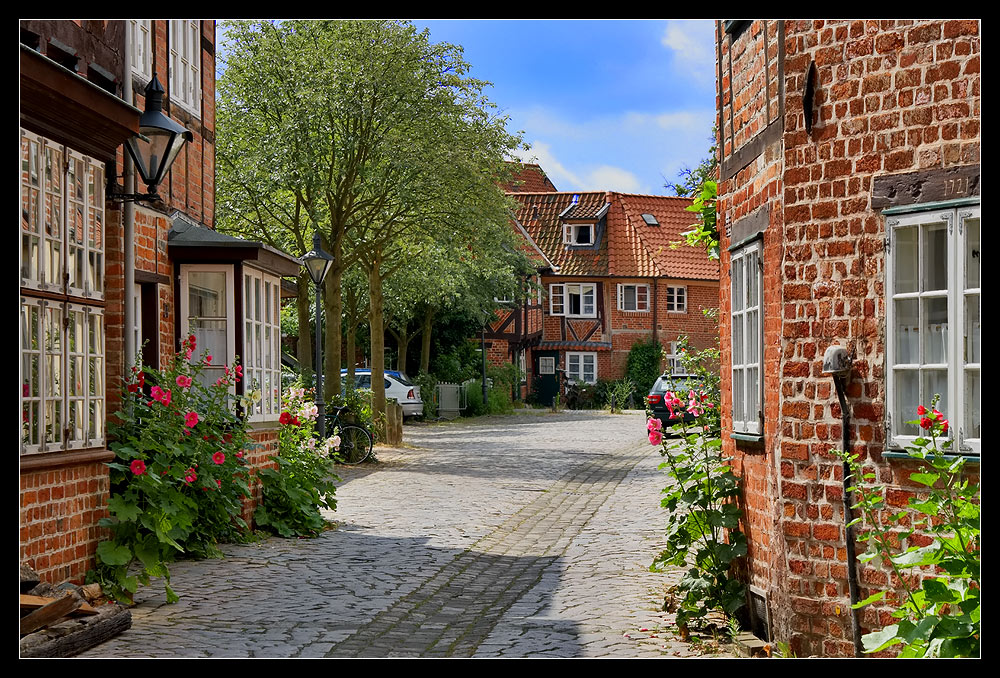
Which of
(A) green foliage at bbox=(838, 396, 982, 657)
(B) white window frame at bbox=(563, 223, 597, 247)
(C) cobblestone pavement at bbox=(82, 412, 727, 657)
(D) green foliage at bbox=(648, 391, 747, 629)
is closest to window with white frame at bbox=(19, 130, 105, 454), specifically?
(C) cobblestone pavement at bbox=(82, 412, 727, 657)

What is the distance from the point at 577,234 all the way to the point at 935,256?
45.3 metres

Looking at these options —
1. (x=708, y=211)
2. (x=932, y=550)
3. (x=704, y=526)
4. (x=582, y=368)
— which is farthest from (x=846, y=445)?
(x=582, y=368)

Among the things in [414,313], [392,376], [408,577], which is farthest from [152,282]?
[414,313]

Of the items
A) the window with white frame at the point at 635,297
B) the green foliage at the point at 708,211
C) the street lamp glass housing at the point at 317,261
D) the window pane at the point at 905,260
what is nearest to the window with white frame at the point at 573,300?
the window with white frame at the point at 635,297

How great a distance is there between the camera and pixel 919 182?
638cm

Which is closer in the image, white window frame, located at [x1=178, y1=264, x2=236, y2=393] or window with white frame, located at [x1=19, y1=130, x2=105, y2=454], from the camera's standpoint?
window with white frame, located at [x1=19, y1=130, x2=105, y2=454]

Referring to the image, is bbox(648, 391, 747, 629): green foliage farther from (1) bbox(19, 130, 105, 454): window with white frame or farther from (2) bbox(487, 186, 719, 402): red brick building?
(2) bbox(487, 186, 719, 402): red brick building

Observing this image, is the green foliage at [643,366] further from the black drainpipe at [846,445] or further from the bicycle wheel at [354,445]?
the black drainpipe at [846,445]

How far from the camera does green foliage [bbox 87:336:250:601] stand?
28.8 feet

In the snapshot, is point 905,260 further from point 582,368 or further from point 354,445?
point 582,368

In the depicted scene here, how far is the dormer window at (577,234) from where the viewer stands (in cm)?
5134

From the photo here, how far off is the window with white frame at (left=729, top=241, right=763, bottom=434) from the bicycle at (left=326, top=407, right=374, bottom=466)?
44.1 feet

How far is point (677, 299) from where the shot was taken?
166 feet
